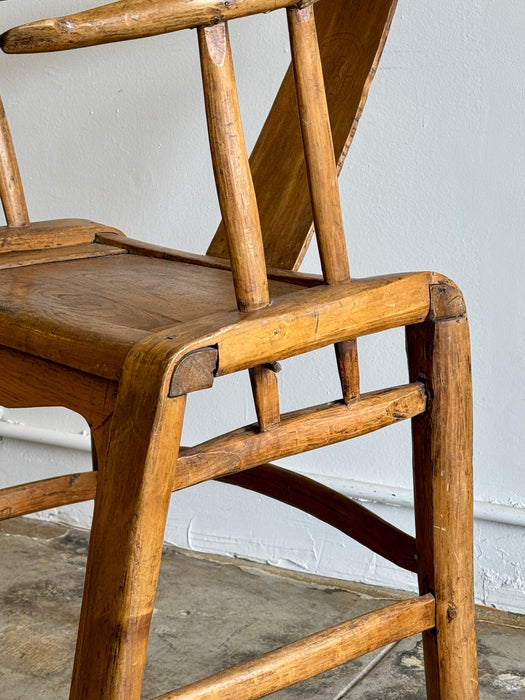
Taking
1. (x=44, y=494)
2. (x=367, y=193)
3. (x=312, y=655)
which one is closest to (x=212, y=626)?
(x=44, y=494)

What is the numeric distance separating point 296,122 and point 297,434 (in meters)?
0.42

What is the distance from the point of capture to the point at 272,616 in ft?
4.78

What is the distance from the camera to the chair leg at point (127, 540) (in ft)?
2.34

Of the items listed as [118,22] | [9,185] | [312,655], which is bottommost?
[312,655]

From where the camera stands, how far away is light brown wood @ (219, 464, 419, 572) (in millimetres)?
1078

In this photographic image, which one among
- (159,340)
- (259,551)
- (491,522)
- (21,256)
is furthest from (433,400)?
(259,551)

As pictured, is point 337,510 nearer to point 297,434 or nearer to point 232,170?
point 297,434

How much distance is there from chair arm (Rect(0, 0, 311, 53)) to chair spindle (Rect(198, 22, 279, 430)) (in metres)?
0.01

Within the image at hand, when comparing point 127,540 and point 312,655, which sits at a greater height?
point 127,540

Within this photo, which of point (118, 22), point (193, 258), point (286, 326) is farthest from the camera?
point (193, 258)

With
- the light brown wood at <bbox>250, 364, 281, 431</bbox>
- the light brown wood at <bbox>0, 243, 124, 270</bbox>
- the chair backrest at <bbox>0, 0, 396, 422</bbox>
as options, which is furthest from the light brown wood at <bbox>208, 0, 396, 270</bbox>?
the light brown wood at <bbox>250, 364, 281, 431</bbox>

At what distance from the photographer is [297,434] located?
860mm

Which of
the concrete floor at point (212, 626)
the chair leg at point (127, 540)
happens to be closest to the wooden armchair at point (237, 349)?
the chair leg at point (127, 540)

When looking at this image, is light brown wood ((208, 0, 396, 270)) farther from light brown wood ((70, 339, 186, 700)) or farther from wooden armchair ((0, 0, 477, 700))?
light brown wood ((70, 339, 186, 700))
